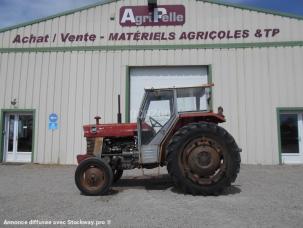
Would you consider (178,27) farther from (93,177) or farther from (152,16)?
(93,177)

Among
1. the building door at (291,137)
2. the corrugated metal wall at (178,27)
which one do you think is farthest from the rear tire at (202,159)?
the corrugated metal wall at (178,27)

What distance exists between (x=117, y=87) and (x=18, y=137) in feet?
15.9

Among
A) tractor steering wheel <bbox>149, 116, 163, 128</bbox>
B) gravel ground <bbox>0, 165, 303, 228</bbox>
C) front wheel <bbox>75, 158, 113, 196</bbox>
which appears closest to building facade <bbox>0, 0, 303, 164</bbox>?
gravel ground <bbox>0, 165, 303, 228</bbox>

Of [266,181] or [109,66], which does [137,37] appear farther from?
[266,181]

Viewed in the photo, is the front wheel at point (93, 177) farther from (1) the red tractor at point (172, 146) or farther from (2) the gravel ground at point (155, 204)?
(2) the gravel ground at point (155, 204)

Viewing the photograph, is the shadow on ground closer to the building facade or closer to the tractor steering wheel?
the tractor steering wheel

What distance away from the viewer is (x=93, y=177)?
280 inches

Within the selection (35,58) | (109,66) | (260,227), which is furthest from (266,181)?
(35,58)

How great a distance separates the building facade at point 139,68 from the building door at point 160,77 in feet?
0.14

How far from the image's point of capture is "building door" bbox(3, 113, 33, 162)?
14.0 metres

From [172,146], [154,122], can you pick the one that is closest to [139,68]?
[154,122]

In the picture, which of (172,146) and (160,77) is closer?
(172,146)

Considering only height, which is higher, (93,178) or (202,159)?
(202,159)

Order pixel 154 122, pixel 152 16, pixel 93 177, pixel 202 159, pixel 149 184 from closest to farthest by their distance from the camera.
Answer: pixel 202 159
pixel 93 177
pixel 154 122
pixel 149 184
pixel 152 16
